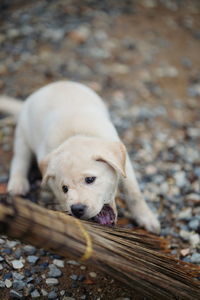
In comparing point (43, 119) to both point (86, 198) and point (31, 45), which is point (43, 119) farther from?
point (31, 45)

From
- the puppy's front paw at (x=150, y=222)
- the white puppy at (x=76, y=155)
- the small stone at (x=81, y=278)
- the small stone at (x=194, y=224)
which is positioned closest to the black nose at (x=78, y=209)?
the white puppy at (x=76, y=155)

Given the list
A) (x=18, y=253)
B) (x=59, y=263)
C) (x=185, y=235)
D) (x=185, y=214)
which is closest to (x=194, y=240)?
(x=185, y=235)

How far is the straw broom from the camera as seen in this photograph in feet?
8.52

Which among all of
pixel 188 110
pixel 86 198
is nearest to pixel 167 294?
pixel 86 198

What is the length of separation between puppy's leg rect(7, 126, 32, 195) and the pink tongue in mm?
1342

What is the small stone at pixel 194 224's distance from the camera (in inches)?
165

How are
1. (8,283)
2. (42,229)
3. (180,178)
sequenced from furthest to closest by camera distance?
(180,178)
(8,283)
(42,229)

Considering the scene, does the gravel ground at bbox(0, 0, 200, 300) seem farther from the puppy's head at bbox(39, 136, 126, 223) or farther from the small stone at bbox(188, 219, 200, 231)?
the puppy's head at bbox(39, 136, 126, 223)

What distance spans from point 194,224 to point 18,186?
2.02 m

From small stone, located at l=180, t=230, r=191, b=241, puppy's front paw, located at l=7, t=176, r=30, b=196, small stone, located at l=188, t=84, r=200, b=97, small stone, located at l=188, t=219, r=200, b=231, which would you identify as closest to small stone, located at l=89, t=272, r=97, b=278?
small stone, located at l=180, t=230, r=191, b=241

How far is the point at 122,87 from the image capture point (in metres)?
6.46

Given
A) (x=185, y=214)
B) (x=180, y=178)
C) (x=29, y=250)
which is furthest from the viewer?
(x=180, y=178)

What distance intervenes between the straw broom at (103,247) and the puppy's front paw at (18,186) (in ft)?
5.68

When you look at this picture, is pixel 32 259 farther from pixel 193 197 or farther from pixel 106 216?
pixel 193 197
